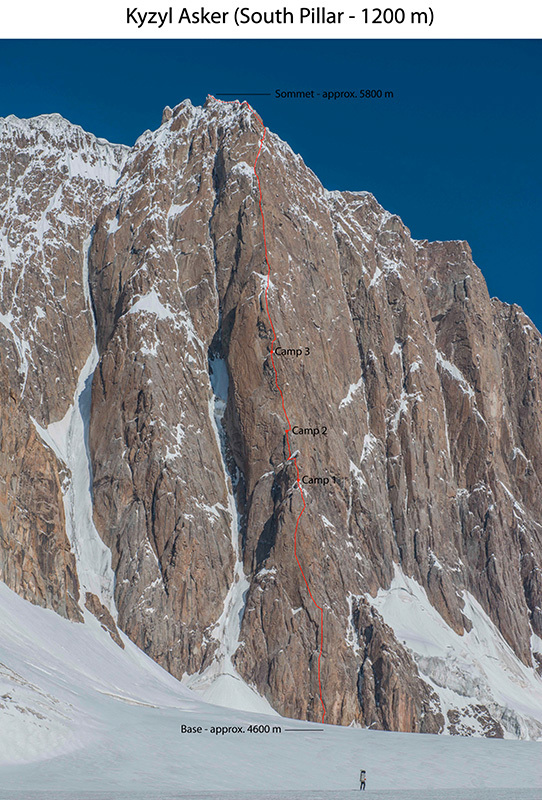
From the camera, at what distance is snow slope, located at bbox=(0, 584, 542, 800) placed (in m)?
31.8

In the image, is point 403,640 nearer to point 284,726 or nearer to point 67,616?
point 67,616

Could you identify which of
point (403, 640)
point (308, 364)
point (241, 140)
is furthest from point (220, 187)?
point (403, 640)

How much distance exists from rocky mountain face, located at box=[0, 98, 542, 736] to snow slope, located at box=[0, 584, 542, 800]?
29.4m

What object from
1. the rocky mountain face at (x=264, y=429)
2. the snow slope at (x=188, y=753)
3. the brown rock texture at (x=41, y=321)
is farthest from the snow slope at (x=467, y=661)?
the snow slope at (x=188, y=753)

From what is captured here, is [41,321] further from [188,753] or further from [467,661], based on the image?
[188,753]

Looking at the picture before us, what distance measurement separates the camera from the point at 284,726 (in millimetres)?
48000

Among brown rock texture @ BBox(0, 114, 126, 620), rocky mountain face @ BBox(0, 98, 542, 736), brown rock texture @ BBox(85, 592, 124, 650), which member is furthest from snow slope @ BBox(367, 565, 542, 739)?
brown rock texture @ BBox(0, 114, 126, 620)

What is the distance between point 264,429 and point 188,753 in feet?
208

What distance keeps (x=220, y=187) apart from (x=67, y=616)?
216 ft

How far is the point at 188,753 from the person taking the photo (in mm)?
37000

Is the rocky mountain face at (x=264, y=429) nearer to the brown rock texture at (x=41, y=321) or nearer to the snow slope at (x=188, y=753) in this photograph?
the brown rock texture at (x=41, y=321)

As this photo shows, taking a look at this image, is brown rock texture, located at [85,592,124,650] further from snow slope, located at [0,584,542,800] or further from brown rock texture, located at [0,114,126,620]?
snow slope, located at [0,584,542,800]

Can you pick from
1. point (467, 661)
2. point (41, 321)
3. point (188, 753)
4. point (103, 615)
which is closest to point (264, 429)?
point (103, 615)

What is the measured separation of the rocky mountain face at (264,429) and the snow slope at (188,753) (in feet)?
96.5
